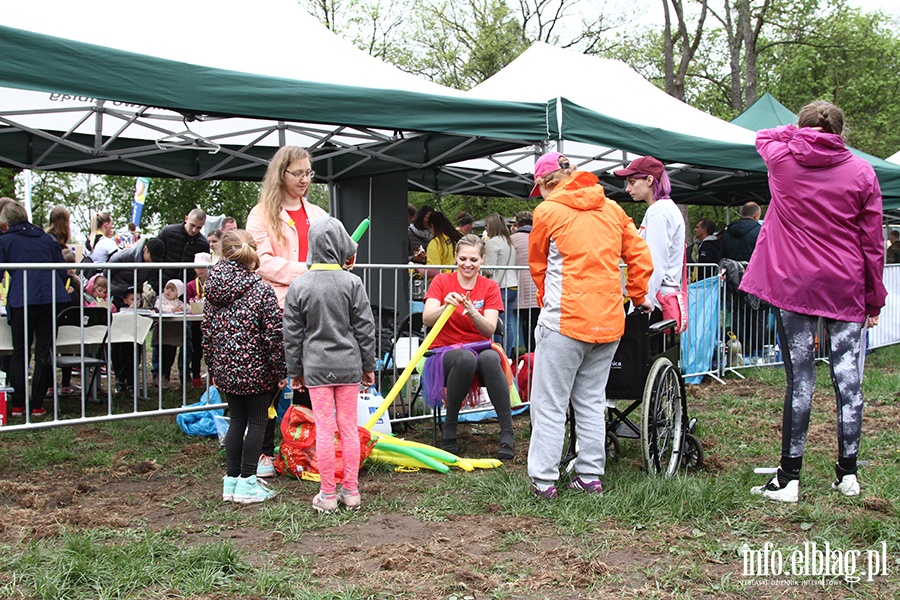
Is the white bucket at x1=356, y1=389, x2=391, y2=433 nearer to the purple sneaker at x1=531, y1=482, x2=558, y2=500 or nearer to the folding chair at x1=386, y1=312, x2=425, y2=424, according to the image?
the folding chair at x1=386, y1=312, x2=425, y2=424

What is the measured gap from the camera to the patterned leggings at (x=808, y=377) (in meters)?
4.18

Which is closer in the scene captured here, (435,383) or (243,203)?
(435,383)

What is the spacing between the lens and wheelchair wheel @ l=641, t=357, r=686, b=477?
4.35 meters

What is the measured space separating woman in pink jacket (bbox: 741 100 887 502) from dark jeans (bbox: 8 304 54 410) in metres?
5.31

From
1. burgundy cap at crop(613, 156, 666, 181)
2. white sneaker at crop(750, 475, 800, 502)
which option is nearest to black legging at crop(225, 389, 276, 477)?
burgundy cap at crop(613, 156, 666, 181)

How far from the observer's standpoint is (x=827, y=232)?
13.6ft

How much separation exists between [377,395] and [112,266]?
1861 mm

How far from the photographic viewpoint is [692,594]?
120 inches

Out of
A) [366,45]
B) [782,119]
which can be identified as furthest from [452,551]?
[366,45]

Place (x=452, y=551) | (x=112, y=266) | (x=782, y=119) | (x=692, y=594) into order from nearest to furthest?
(x=692, y=594) < (x=452, y=551) < (x=112, y=266) < (x=782, y=119)

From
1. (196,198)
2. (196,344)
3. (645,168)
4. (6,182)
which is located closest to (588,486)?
(645,168)

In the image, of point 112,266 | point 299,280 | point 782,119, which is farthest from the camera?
point 782,119

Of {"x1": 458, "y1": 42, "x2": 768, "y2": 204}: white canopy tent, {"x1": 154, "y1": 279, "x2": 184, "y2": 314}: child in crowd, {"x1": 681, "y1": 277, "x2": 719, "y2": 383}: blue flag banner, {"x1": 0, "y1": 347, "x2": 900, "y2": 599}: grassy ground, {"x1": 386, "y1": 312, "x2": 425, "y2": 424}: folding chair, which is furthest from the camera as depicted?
{"x1": 681, "y1": 277, "x2": 719, "y2": 383}: blue flag banner

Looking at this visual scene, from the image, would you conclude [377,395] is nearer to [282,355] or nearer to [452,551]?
[282,355]
